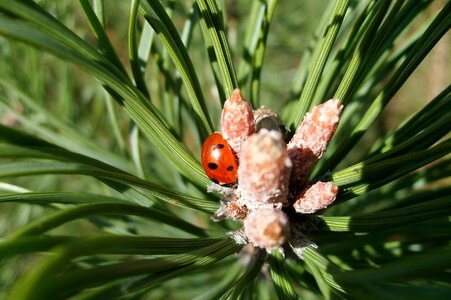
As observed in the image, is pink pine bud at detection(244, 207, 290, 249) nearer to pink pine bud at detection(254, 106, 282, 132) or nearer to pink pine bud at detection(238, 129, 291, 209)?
pink pine bud at detection(238, 129, 291, 209)

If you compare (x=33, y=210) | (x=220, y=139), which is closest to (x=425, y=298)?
(x=220, y=139)

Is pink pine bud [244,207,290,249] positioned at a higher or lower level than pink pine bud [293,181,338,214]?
lower

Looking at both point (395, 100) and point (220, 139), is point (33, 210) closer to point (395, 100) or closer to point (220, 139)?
point (220, 139)

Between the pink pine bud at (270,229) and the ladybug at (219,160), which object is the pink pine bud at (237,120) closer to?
the ladybug at (219,160)

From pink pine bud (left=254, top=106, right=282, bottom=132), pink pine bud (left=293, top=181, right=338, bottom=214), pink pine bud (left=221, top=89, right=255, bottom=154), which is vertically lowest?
pink pine bud (left=293, top=181, right=338, bottom=214)

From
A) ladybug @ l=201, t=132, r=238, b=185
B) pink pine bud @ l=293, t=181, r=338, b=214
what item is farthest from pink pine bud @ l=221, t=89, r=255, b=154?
pink pine bud @ l=293, t=181, r=338, b=214

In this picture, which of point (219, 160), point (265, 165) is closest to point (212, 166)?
point (219, 160)

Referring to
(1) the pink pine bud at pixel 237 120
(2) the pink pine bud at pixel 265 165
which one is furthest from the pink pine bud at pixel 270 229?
(1) the pink pine bud at pixel 237 120
